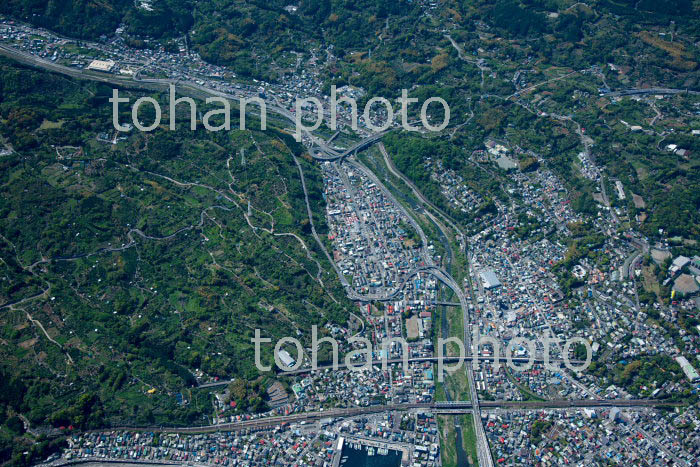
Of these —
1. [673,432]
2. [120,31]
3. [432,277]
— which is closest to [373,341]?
[432,277]

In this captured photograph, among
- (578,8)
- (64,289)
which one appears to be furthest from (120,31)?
(578,8)

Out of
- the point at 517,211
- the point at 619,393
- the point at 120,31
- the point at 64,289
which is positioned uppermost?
the point at 120,31

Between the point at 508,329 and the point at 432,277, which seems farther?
the point at 432,277

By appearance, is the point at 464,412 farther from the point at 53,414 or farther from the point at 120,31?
the point at 120,31

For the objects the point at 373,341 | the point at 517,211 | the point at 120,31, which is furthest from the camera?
the point at 120,31

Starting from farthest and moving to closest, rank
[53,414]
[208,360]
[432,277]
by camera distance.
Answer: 1. [432,277]
2. [208,360]
3. [53,414]

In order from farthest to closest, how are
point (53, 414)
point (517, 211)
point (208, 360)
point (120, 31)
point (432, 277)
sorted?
1. point (120, 31)
2. point (517, 211)
3. point (432, 277)
4. point (208, 360)
5. point (53, 414)

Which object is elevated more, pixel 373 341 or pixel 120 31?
pixel 120 31

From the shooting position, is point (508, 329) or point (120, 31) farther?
point (120, 31)

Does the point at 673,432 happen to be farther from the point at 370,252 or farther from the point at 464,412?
→ the point at 370,252
